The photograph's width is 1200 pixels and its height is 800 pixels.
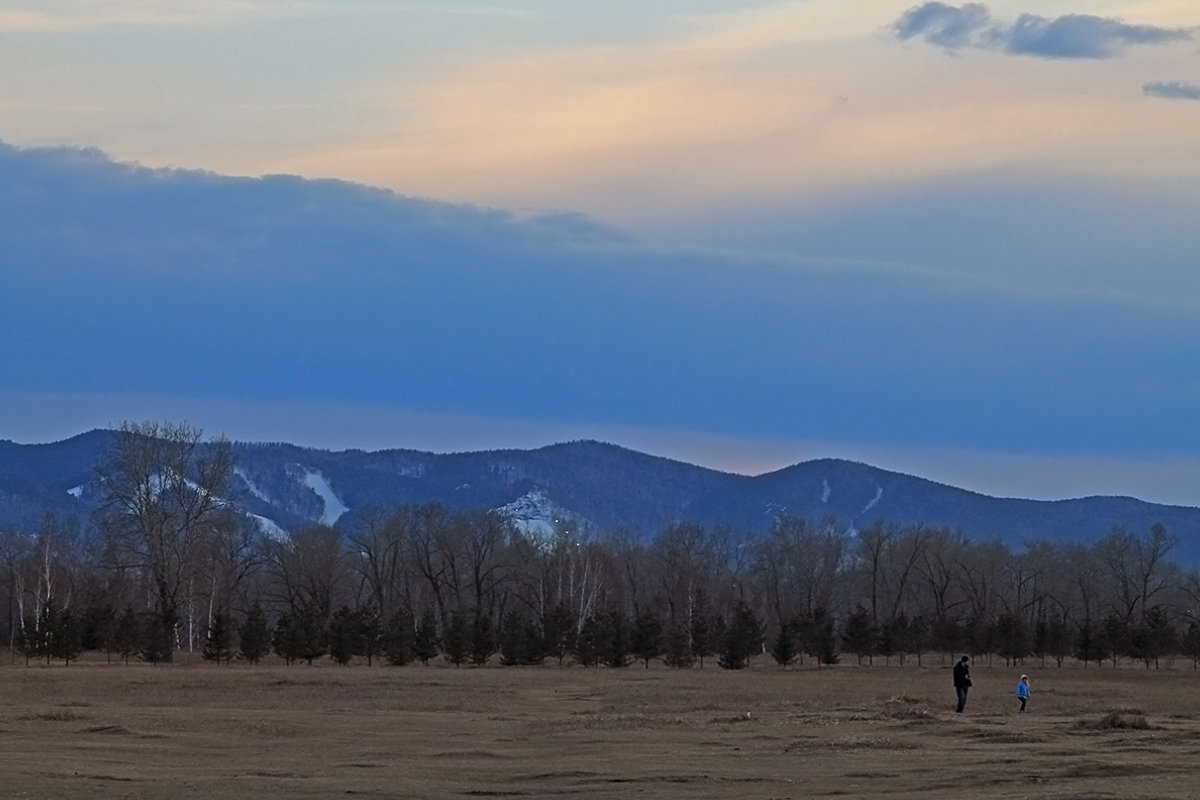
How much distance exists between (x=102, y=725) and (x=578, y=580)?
99.7 meters

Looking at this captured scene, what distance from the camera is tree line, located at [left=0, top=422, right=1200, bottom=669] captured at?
92625 mm

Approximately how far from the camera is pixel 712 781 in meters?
29.3

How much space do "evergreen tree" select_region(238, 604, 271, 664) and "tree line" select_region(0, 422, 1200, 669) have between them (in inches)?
3.8

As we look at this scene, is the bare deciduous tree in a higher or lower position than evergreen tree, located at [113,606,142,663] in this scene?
higher

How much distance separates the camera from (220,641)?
292ft

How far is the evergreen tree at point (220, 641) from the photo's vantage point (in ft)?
291

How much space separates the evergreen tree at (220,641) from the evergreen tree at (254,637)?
33.7 inches

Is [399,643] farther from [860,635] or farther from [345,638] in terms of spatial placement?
[860,635]

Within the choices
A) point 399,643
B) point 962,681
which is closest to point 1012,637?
point 399,643

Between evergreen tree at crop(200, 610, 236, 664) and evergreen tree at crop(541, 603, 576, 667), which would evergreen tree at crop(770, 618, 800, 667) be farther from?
evergreen tree at crop(200, 610, 236, 664)

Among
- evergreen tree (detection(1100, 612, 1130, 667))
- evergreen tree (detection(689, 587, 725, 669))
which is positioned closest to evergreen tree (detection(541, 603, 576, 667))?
evergreen tree (detection(689, 587, 725, 669))

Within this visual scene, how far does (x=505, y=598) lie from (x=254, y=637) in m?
46.3

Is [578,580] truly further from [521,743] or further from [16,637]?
[521,743]

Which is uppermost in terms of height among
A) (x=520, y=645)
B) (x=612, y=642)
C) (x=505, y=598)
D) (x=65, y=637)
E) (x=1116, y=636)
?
(x=505, y=598)
